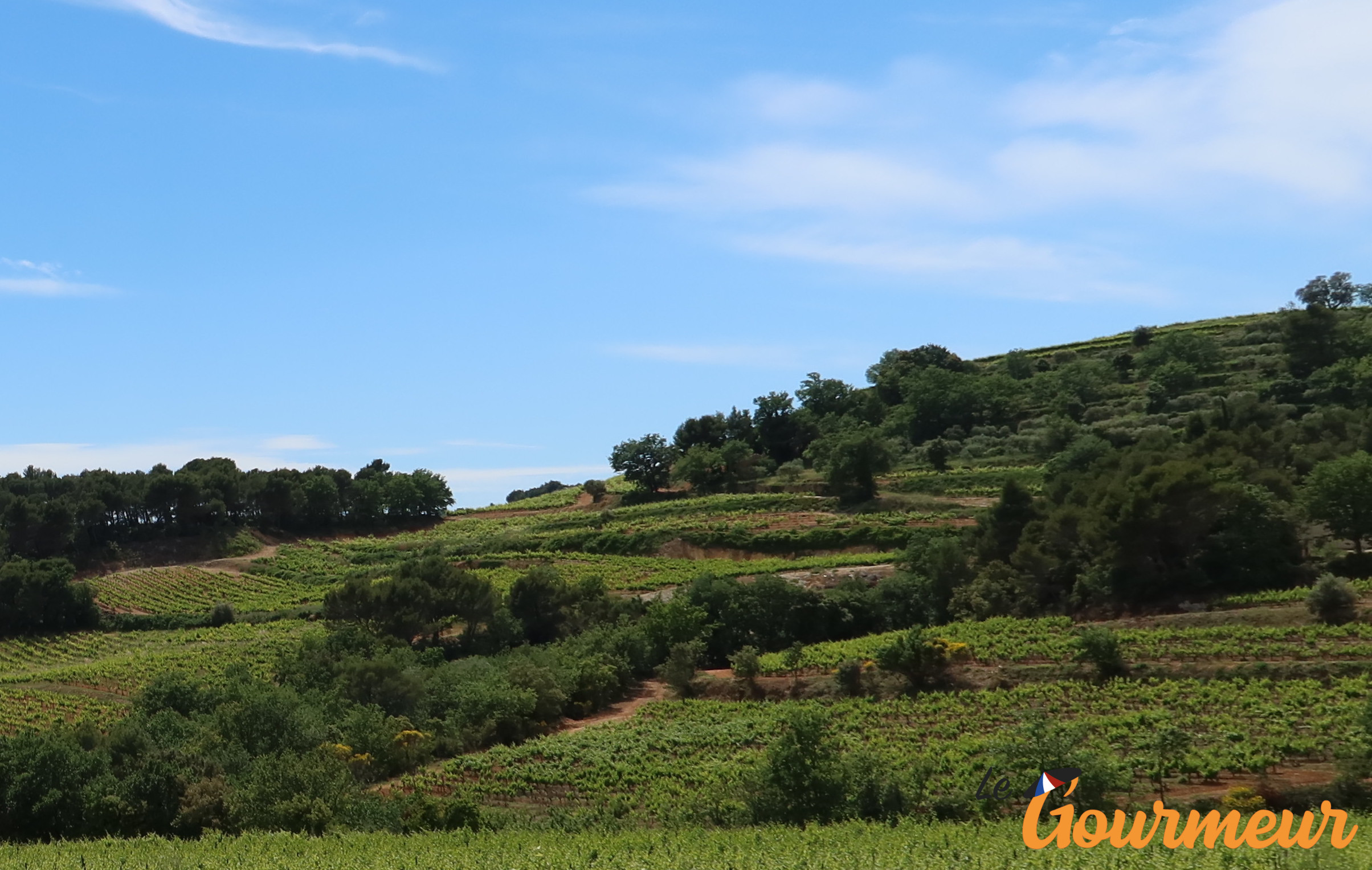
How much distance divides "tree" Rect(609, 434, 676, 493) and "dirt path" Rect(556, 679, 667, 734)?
177 feet

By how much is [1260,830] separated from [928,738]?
15.6m

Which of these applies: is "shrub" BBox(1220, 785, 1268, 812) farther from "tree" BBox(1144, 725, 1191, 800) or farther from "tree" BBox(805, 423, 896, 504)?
"tree" BBox(805, 423, 896, 504)

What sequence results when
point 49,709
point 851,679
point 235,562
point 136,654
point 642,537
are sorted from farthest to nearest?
point 235,562
point 642,537
point 136,654
point 49,709
point 851,679

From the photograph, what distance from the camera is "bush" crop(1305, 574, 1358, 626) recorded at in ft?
127

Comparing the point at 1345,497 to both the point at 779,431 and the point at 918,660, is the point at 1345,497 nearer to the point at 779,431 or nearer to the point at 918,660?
the point at 918,660

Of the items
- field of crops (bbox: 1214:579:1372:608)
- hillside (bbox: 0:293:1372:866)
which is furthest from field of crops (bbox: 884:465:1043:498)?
field of crops (bbox: 1214:579:1372:608)

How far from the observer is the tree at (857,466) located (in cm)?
8261

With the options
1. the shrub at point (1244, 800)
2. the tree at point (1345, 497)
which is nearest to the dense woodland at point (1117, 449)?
the tree at point (1345, 497)

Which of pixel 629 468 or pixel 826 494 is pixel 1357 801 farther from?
pixel 629 468

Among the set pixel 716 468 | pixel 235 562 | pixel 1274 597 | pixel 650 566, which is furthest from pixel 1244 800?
pixel 235 562

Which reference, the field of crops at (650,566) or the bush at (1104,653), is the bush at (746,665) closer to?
the bush at (1104,653)

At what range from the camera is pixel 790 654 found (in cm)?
4609

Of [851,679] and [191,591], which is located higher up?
[191,591]

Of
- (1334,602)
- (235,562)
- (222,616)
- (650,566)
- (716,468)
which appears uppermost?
(716,468)
